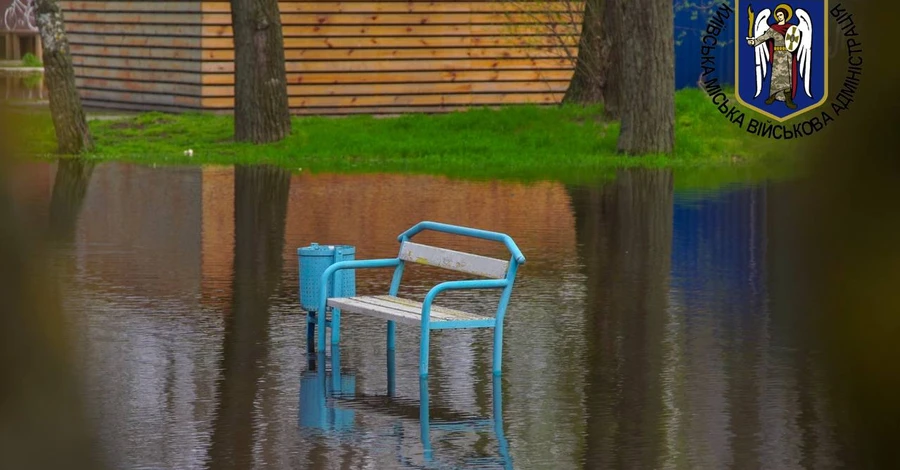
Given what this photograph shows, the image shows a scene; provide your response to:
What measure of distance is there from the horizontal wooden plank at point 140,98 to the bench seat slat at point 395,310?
64.3ft

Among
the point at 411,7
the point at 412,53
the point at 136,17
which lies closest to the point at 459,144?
the point at 412,53

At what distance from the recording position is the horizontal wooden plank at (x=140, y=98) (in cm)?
2750

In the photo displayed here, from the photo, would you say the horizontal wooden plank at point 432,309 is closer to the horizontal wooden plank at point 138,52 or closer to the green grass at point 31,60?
the horizontal wooden plank at point 138,52

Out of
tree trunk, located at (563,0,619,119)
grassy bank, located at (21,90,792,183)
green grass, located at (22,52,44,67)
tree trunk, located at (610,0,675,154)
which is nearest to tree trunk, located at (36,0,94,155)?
grassy bank, located at (21,90,792,183)

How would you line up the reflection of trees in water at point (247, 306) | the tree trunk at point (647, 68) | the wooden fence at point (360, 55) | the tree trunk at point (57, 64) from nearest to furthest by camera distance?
the reflection of trees in water at point (247, 306) < the tree trunk at point (57, 64) < the tree trunk at point (647, 68) < the wooden fence at point (360, 55)

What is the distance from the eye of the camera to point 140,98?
29.2 meters

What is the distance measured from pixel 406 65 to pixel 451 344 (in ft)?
66.1

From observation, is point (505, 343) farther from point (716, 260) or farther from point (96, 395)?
point (716, 260)

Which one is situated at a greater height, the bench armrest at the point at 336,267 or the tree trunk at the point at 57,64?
the tree trunk at the point at 57,64

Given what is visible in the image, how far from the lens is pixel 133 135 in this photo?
23.5 m

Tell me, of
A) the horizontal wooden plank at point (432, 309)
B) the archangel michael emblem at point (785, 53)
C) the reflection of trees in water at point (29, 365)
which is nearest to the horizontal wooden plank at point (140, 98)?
the archangel michael emblem at point (785, 53)

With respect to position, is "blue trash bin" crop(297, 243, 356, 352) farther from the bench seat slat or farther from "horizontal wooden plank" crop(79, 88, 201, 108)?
"horizontal wooden plank" crop(79, 88, 201, 108)

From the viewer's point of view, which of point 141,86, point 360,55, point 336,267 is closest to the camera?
point 336,267

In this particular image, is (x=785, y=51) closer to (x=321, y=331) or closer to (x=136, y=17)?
(x=321, y=331)
